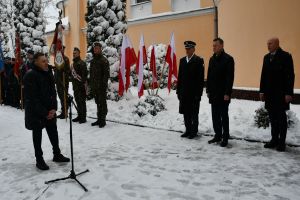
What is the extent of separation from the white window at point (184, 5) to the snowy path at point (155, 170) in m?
9.80

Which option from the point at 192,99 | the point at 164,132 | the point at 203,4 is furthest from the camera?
the point at 203,4

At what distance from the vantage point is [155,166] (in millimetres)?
5762

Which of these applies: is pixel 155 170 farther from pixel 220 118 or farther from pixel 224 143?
pixel 220 118

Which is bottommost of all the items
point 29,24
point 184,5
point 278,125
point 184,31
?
point 278,125

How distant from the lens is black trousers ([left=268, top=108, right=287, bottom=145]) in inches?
257

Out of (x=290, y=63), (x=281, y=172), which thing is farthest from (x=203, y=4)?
(x=281, y=172)

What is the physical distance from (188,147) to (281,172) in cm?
203

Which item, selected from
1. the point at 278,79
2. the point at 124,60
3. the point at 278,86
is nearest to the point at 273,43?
the point at 278,79

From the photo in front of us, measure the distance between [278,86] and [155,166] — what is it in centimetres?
273

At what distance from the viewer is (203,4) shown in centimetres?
1580

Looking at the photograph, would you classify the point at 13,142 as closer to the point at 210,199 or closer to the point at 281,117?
the point at 210,199

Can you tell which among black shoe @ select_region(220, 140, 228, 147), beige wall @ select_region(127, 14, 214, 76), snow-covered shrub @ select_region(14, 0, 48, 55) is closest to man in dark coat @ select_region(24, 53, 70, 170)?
black shoe @ select_region(220, 140, 228, 147)

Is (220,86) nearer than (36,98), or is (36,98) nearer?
(36,98)

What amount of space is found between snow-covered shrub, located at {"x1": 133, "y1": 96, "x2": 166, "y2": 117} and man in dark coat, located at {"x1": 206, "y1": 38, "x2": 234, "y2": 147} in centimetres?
318
